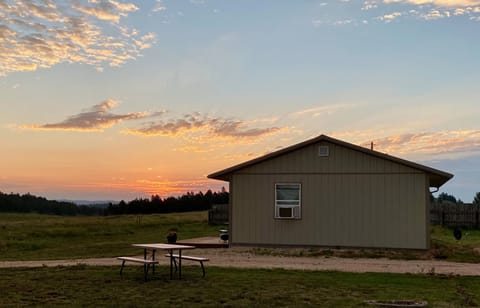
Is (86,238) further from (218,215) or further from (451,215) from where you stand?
(451,215)

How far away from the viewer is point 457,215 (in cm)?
3131

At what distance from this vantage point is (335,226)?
57.7ft

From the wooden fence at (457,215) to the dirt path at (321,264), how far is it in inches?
668

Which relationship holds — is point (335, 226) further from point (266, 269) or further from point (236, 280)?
point (236, 280)

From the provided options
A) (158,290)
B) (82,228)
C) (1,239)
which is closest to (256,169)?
(158,290)

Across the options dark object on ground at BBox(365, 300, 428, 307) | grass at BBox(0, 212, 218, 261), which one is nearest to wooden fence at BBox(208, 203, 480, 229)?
grass at BBox(0, 212, 218, 261)

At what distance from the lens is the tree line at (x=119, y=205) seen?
6506cm

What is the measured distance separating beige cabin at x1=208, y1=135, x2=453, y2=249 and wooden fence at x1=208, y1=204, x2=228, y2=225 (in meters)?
13.9

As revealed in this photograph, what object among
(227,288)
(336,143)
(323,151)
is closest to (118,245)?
(323,151)

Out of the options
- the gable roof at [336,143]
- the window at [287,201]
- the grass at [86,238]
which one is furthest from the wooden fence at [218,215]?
the window at [287,201]

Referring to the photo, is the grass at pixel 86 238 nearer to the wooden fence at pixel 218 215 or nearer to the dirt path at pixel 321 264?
the wooden fence at pixel 218 215

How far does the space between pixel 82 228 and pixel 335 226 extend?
15.9 meters

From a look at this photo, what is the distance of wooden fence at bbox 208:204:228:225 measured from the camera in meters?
32.3

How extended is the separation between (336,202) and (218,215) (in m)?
→ 15.7
